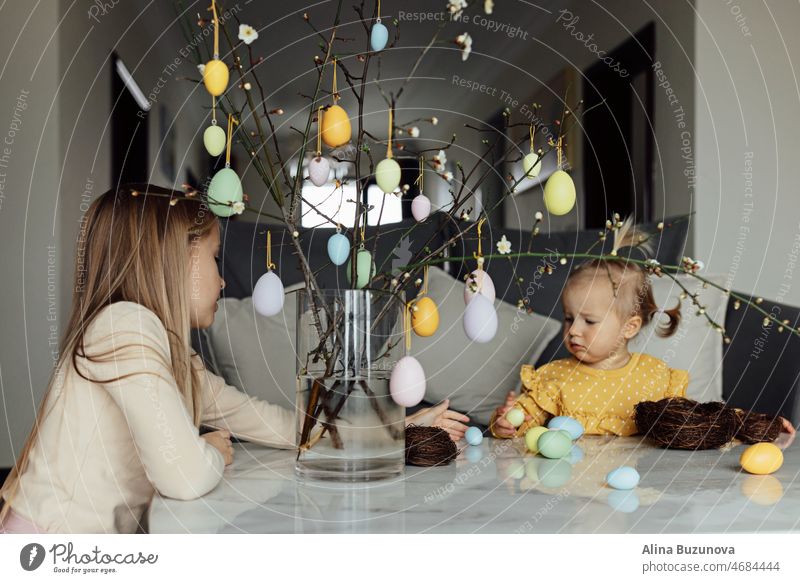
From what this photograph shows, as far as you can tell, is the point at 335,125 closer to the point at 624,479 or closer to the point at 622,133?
the point at 624,479

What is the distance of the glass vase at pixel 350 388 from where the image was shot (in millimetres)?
628

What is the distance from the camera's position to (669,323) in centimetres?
131

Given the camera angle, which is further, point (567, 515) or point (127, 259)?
point (127, 259)

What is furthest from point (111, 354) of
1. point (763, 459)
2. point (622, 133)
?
point (622, 133)

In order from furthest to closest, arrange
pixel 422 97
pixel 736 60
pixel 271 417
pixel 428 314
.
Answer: pixel 422 97 → pixel 736 60 → pixel 271 417 → pixel 428 314

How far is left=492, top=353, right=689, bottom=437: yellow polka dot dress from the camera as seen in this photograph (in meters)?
1.07

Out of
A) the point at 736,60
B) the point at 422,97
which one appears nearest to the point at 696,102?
the point at 736,60

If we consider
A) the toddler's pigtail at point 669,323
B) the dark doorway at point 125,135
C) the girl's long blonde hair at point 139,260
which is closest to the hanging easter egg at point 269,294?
the girl's long blonde hair at point 139,260

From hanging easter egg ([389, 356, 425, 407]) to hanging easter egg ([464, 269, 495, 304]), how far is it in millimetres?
71

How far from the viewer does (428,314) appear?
66 cm
